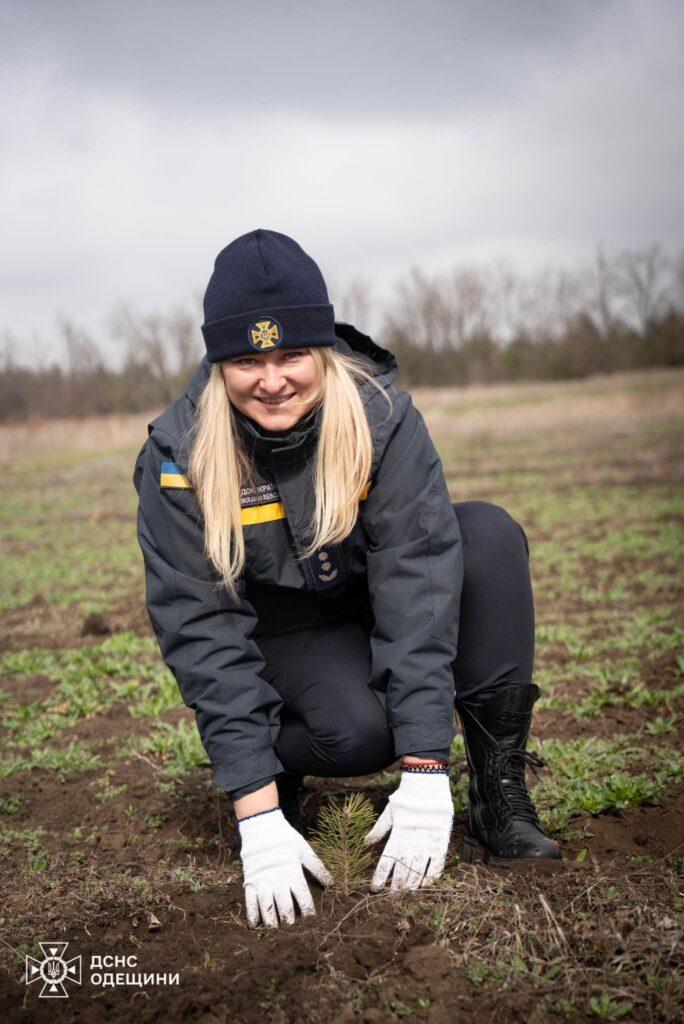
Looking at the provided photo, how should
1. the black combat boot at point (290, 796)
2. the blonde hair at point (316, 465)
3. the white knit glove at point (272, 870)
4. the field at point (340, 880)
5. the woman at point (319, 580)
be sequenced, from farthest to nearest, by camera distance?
1. the black combat boot at point (290, 796)
2. the blonde hair at point (316, 465)
3. the woman at point (319, 580)
4. the white knit glove at point (272, 870)
5. the field at point (340, 880)

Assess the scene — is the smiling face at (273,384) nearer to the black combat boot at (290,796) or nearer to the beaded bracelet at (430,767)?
the beaded bracelet at (430,767)

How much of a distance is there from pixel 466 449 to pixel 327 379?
15507mm

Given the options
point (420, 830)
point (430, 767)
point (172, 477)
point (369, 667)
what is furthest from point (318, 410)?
point (420, 830)

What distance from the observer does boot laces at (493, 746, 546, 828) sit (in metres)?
2.48

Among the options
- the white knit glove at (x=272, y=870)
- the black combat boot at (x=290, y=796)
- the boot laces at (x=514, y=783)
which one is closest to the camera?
the white knit glove at (x=272, y=870)

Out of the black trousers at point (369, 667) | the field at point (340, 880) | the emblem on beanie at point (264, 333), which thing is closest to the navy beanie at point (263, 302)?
the emblem on beanie at point (264, 333)

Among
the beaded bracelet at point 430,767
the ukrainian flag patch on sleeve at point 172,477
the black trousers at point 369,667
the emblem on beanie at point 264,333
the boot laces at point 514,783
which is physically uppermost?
the emblem on beanie at point 264,333

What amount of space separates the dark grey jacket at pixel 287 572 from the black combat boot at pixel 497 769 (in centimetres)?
25

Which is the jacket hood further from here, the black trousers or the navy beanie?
the black trousers

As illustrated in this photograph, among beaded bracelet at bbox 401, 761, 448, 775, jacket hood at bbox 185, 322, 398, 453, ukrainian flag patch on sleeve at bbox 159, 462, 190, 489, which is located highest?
jacket hood at bbox 185, 322, 398, 453

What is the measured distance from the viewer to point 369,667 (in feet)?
8.52

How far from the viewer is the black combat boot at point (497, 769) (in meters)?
2.46

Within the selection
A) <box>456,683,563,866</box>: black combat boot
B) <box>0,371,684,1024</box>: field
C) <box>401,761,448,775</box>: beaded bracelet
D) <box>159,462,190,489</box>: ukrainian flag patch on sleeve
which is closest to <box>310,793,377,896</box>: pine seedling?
<box>0,371,684,1024</box>: field

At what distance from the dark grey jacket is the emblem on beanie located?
251 mm
